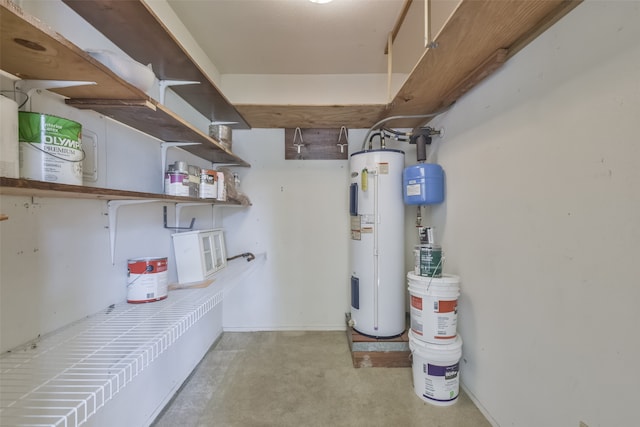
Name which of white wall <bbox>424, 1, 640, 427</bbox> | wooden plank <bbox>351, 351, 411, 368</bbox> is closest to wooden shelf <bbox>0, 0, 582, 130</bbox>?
white wall <bbox>424, 1, 640, 427</bbox>

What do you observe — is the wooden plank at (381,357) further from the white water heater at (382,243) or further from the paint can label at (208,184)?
the paint can label at (208,184)

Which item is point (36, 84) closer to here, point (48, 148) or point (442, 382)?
point (48, 148)

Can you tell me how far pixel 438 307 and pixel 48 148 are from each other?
6.42 ft

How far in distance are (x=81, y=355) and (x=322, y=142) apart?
2318 millimetres

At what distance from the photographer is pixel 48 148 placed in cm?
75

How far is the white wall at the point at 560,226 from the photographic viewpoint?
2.81 feet

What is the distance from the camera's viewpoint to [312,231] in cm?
265

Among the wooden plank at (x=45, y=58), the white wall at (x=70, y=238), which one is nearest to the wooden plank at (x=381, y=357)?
the white wall at (x=70, y=238)

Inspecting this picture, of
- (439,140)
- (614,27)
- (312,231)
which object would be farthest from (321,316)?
(614,27)

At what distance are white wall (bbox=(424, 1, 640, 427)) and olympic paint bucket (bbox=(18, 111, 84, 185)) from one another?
1809mm

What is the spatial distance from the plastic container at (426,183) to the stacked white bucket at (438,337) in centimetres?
47

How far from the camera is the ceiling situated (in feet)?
5.56

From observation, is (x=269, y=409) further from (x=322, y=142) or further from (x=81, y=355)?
(x=322, y=142)

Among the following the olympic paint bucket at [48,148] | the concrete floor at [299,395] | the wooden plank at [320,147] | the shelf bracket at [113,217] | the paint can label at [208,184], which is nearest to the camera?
the olympic paint bucket at [48,148]
